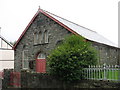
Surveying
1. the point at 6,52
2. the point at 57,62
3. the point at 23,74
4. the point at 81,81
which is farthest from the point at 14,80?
the point at 6,52

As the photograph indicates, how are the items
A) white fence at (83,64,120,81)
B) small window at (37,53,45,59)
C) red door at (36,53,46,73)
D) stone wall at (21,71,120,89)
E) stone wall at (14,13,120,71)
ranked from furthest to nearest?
small window at (37,53,45,59), red door at (36,53,46,73), stone wall at (14,13,120,71), stone wall at (21,71,120,89), white fence at (83,64,120,81)

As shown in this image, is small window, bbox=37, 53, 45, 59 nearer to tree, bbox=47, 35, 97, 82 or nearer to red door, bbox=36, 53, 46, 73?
red door, bbox=36, 53, 46, 73

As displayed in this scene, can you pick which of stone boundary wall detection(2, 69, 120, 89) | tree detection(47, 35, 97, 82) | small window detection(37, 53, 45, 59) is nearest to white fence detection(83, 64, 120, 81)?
stone boundary wall detection(2, 69, 120, 89)

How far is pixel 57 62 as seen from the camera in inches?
422

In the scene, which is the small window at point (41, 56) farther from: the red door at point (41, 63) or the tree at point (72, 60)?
the tree at point (72, 60)

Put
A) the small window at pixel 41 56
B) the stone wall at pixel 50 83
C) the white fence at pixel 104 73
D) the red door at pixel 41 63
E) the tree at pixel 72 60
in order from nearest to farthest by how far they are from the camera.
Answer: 1. the white fence at pixel 104 73
2. the stone wall at pixel 50 83
3. the tree at pixel 72 60
4. the red door at pixel 41 63
5. the small window at pixel 41 56

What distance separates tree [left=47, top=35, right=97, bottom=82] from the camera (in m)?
10.2

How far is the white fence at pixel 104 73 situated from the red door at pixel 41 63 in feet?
32.1

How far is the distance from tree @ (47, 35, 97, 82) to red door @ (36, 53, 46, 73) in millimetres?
8237

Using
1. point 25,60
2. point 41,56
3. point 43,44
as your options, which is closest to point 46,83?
point 43,44

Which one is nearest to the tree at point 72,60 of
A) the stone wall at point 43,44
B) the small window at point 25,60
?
the stone wall at point 43,44

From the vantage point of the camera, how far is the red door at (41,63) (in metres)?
19.3

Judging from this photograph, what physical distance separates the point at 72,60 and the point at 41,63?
388 inches

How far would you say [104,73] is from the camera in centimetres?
926
